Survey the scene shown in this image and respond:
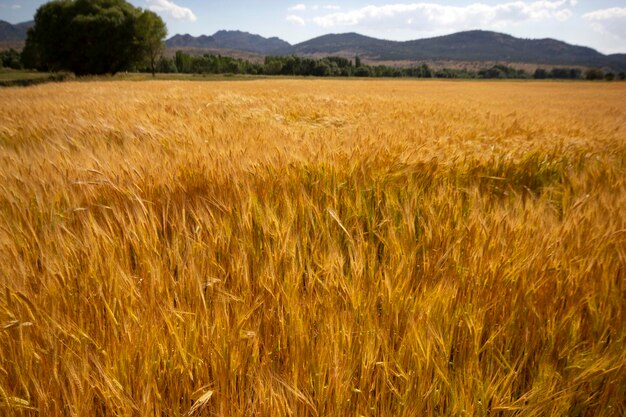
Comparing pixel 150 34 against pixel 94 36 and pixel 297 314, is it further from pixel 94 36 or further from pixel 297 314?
pixel 297 314

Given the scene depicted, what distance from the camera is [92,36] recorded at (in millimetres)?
39750

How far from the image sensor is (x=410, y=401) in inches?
26.0

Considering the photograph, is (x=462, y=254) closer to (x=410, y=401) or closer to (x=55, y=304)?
(x=410, y=401)

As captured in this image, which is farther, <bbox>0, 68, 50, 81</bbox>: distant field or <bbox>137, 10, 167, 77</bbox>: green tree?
<bbox>137, 10, 167, 77</bbox>: green tree

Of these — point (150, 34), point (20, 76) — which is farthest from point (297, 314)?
point (20, 76)

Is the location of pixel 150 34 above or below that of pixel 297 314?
above

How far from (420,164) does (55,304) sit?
7.43ft

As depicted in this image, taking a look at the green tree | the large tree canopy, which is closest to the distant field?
the large tree canopy

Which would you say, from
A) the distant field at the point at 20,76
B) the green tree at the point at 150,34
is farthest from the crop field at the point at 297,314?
the distant field at the point at 20,76

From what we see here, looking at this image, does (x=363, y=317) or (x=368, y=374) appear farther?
(x=363, y=317)

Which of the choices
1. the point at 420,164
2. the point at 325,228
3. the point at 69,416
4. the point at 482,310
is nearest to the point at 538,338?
the point at 482,310

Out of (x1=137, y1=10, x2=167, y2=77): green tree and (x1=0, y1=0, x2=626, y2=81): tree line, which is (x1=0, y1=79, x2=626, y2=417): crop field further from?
(x1=137, y1=10, x2=167, y2=77): green tree

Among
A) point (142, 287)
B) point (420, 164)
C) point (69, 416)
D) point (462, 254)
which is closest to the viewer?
point (69, 416)

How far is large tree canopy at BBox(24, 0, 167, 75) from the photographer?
39.6m
